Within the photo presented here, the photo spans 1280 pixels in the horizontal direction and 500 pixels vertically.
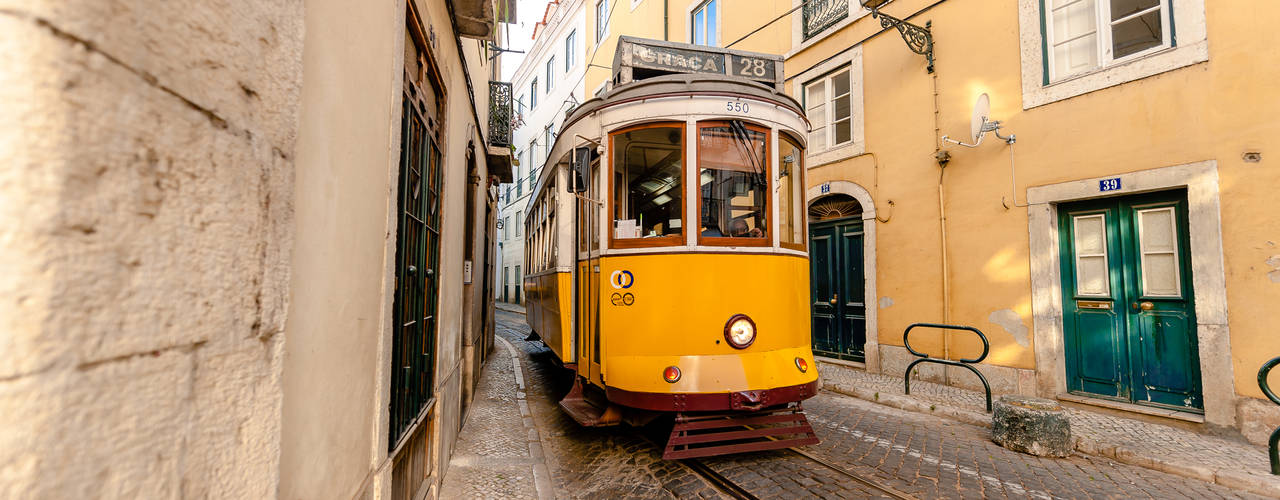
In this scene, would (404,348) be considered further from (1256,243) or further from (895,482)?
(1256,243)

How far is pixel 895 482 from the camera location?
382 centimetres

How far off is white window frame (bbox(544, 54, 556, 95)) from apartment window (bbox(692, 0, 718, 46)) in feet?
39.2

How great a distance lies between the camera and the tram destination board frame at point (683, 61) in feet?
16.7

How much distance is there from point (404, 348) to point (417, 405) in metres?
0.52

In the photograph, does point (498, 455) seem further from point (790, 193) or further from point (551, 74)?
point (551, 74)

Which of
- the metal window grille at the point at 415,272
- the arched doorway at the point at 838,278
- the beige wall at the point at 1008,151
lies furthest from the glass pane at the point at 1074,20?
the metal window grille at the point at 415,272

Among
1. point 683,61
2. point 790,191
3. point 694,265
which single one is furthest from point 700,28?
point 694,265

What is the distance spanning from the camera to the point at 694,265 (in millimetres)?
4109

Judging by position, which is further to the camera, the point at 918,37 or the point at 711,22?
the point at 711,22

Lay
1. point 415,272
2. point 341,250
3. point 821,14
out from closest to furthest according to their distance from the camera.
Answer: point 341,250 → point 415,272 → point 821,14

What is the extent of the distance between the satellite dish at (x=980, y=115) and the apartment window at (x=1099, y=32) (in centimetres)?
70

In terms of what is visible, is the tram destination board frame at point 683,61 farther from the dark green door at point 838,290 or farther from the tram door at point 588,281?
the dark green door at point 838,290

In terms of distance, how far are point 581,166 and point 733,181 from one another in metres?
1.27

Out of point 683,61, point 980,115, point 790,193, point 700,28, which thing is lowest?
point 790,193
